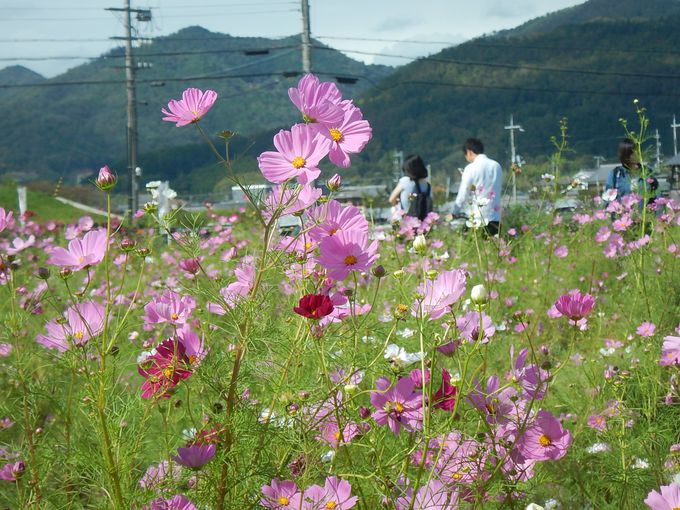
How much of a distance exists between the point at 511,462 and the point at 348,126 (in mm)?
606

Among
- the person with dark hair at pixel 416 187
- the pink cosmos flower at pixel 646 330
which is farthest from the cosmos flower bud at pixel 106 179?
the person with dark hair at pixel 416 187

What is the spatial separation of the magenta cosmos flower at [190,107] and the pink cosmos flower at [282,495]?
1.76 ft

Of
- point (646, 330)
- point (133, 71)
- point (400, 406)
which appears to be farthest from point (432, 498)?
point (133, 71)

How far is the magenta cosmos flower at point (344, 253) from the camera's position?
1095mm

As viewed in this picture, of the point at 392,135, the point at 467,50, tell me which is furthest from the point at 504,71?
the point at 392,135

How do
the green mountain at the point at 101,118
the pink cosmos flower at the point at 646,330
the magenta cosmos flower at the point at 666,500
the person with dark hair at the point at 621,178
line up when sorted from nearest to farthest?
the magenta cosmos flower at the point at 666,500, the pink cosmos flower at the point at 646,330, the person with dark hair at the point at 621,178, the green mountain at the point at 101,118

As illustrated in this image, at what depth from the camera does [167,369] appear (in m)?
1.11

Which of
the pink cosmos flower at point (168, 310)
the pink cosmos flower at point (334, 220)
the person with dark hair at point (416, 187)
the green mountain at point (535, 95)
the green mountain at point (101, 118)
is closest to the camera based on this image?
the pink cosmos flower at point (334, 220)

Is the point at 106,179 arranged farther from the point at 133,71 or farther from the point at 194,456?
the point at 133,71

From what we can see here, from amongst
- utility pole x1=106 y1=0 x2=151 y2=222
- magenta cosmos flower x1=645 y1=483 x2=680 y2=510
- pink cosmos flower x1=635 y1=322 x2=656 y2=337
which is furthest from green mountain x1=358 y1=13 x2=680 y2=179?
magenta cosmos flower x1=645 y1=483 x2=680 y2=510

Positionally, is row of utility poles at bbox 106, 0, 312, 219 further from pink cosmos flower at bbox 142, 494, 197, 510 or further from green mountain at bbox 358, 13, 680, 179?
green mountain at bbox 358, 13, 680, 179

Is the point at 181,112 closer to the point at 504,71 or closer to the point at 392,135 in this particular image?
the point at 392,135

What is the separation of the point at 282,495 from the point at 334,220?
1.36ft

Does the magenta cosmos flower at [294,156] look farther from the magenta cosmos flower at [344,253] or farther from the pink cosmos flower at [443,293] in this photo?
the pink cosmos flower at [443,293]
